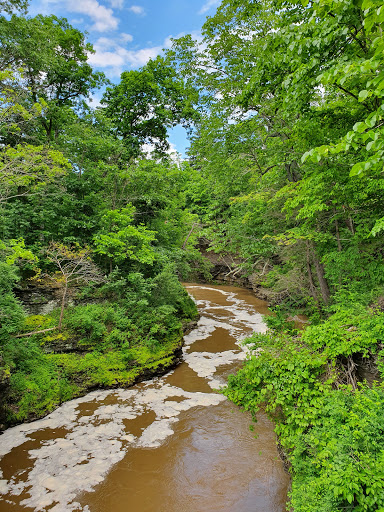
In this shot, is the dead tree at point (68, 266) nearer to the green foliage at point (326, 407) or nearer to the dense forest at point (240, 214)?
the dense forest at point (240, 214)

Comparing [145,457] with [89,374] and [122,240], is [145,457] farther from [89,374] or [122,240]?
[122,240]

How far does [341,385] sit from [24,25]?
15137 millimetres

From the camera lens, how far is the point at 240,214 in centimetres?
1373

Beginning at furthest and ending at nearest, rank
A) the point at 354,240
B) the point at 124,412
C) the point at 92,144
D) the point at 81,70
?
1. the point at 81,70
2. the point at 92,144
3. the point at 124,412
4. the point at 354,240

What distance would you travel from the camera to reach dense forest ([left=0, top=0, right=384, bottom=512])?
131 inches

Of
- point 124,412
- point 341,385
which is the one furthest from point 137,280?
point 341,385

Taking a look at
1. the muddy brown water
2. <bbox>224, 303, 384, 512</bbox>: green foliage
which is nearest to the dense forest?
<bbox>224, 303, 384, 512</bbox>: green foliage

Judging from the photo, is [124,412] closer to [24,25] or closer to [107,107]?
[24,25]

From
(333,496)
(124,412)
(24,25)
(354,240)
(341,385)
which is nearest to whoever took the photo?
(333,496)

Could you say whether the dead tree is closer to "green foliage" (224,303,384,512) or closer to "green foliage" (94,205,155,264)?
"green foliage" (94,205,155,264)

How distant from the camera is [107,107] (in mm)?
15711

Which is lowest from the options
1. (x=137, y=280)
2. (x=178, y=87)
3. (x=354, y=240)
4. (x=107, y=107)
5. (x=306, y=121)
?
(x=137, y=280)

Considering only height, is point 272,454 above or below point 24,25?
below

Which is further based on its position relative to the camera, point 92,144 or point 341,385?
point 92,144
